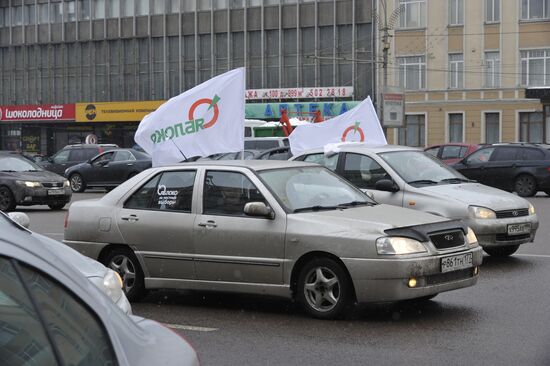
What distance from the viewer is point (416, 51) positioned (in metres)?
52.8

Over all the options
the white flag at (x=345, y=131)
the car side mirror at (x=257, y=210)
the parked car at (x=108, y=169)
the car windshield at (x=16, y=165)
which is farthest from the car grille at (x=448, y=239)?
the parked car at (x=108, y=169)

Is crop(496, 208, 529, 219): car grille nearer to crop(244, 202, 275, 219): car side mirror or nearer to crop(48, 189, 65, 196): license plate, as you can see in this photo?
crop(244, 202, 275, 219): car side mirror

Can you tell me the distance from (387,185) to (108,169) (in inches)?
795

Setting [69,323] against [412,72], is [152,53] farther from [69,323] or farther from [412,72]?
[69,323]

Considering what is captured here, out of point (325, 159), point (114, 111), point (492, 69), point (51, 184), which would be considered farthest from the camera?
point (114, 111)

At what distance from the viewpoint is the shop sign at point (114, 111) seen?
63219mm

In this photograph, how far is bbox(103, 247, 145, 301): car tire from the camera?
29.0ft

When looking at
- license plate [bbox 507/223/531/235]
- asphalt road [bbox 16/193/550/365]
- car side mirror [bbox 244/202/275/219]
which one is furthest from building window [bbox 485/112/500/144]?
car side mirror [bbox 244/202/275/219]

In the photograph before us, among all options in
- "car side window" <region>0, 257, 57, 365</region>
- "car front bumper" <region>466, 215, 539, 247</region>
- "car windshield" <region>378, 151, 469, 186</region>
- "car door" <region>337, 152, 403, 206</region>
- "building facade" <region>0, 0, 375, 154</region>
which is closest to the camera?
"car side window" <region>0, 257, 57, 365</region>

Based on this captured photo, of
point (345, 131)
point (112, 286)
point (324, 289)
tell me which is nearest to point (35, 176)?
point (345, 131)

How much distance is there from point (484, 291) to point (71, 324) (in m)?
7.55

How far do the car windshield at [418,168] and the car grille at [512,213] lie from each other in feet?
3.27

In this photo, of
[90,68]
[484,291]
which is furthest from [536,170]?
[90,68]

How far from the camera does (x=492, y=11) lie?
50844mm
